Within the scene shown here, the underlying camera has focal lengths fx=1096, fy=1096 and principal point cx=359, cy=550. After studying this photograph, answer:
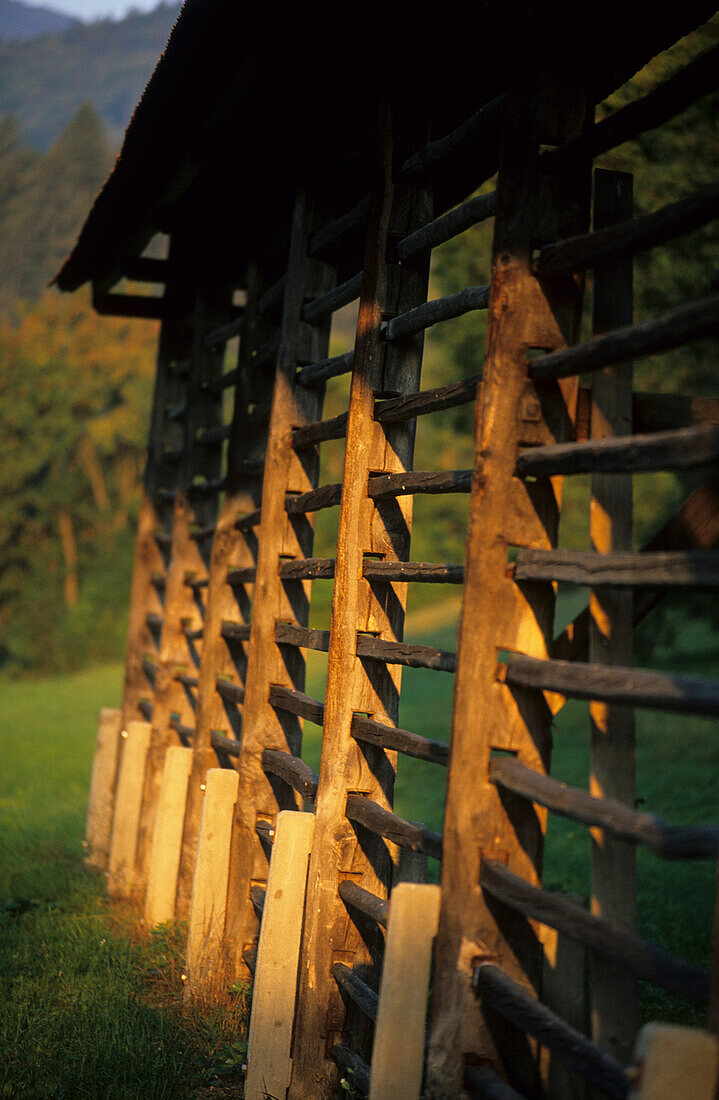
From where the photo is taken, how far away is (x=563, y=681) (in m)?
2.60

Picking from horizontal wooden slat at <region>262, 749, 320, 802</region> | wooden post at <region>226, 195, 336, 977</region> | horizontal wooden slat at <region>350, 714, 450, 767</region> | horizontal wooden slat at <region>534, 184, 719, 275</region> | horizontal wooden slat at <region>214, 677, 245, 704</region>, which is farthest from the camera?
horizontal wooden slat at <region>214, 677, 245, 704</region>

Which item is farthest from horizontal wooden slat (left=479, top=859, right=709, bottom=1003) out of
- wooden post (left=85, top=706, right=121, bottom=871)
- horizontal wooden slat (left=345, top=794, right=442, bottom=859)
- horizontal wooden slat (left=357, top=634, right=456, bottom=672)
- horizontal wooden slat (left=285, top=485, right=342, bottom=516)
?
wooden post (left=85, top=706, right=121, bottom=871)

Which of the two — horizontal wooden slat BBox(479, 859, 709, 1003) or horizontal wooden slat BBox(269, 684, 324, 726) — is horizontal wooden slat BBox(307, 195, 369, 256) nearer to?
horizontal wooden slat BBox(269, 684, 324, 726)

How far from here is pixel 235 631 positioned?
599cm

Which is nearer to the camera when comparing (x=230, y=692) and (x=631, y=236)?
(x=631, y=236)

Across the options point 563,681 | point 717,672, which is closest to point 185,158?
point 563,681

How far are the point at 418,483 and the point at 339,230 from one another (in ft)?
5.23

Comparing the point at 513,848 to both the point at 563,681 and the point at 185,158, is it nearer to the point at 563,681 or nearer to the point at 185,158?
the point at 563,681

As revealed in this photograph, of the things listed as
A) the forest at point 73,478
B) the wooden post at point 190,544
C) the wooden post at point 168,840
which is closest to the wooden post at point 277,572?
the wooden post at point 168,840

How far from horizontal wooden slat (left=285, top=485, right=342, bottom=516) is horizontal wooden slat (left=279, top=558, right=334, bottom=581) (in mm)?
226

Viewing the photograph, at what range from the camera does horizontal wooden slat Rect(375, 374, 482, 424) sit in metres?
3.32

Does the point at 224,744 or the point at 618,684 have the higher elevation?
the point at 618,684

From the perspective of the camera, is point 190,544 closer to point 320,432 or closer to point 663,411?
point 320,432

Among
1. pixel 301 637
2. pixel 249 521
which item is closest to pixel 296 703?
pixel 301 637
